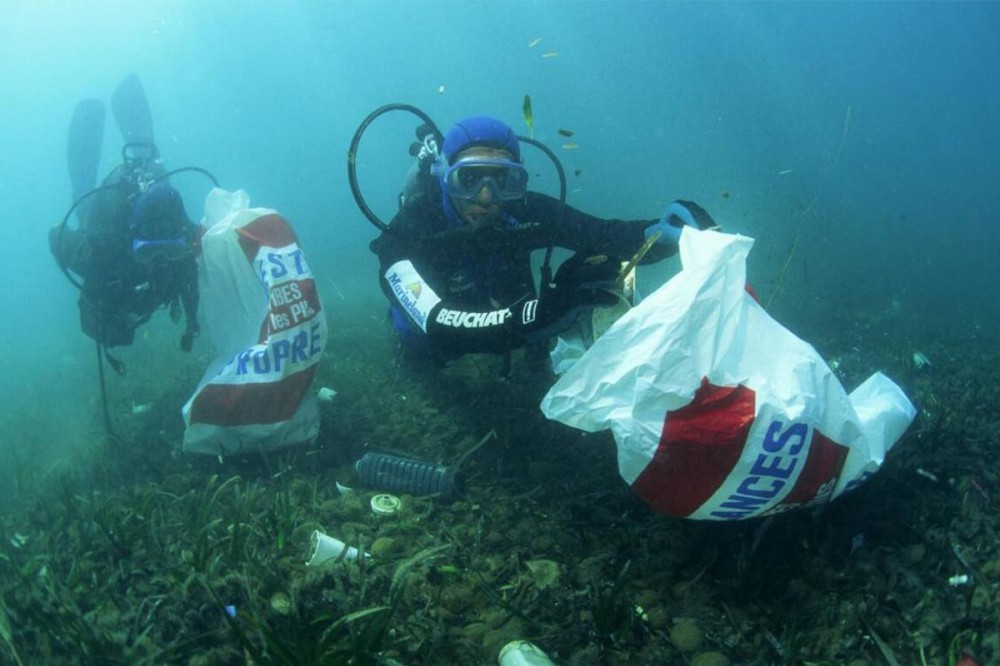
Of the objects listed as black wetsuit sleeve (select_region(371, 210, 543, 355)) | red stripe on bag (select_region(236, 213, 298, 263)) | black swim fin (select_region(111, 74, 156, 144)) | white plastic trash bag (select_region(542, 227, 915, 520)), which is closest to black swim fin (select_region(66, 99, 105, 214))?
black swim fin (select_region(111, 74, 156, 144))

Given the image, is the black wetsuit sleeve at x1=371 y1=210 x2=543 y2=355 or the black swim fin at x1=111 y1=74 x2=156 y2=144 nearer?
the black wetsuit sleeve at x1=371 y1=210 x2=543 y2=355

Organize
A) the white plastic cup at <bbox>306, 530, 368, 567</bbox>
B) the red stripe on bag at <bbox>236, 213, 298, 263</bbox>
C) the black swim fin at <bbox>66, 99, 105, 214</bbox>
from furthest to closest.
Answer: the black swim fin at <bbox>66, 99, 105, 214</bbox>, the red stripe on bag at <bbox>236, 213, 298, 263</bbox>, the white plastic cup at <bbox>306, 530, 368, 567</bbox>

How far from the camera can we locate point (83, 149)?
9789 mm

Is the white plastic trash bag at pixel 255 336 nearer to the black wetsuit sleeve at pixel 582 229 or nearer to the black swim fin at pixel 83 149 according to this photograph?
the black wetsuit sleeve at pixel 582 229

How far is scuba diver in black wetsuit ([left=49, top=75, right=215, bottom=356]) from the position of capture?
4.78 metres

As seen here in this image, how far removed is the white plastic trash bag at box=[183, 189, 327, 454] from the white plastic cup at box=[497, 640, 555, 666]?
2.47 metres

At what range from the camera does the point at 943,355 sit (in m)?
7.79

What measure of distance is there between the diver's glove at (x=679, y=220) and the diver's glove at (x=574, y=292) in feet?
1.96

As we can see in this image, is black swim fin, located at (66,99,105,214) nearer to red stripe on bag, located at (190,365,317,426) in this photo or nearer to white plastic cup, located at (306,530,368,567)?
red stripe on bag, located at (190,365,317,426)

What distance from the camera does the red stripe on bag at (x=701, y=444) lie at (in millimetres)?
2076

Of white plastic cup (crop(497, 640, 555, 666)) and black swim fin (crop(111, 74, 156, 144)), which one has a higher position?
black swim fin (crop(111, 74, 156, 144))

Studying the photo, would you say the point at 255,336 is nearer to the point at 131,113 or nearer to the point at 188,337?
the point at 188,337

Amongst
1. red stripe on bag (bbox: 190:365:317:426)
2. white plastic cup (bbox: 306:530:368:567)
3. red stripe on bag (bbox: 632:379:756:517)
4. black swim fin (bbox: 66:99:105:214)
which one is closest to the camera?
red stripe on bag (bbox: 632:379:756:517)

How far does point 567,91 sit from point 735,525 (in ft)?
365
